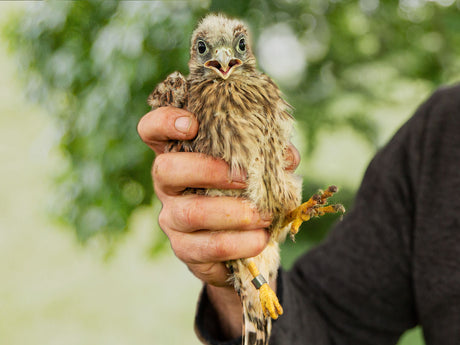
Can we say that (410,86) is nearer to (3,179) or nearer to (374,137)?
(374,137)

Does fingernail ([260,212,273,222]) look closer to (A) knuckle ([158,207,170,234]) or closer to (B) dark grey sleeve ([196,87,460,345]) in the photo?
(A) knuckle ([158,207,170,234])

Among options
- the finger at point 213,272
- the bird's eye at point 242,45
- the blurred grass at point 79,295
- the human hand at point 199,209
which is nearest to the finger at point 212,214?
the human hand at point 199,209

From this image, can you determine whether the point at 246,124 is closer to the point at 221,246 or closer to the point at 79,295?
the point at 221,246

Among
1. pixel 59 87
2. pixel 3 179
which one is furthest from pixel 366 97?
pixel 3 179

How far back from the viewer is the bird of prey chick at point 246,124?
1.18 metres

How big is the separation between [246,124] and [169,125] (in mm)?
223

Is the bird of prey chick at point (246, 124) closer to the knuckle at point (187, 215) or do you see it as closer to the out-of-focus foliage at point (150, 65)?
the knuckle at point (187, 215)

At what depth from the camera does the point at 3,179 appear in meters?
7.50

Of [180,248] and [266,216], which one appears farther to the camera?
[180,248]

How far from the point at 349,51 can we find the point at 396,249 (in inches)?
42.6

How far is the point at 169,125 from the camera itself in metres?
1.29

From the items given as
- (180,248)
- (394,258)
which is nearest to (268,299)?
(180,248)

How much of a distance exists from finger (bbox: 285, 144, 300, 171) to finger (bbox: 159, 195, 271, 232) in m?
0.16

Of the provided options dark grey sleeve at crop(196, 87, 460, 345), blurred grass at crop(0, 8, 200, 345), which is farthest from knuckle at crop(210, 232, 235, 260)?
blurred grass at crop(0, 8, 200, 345)
